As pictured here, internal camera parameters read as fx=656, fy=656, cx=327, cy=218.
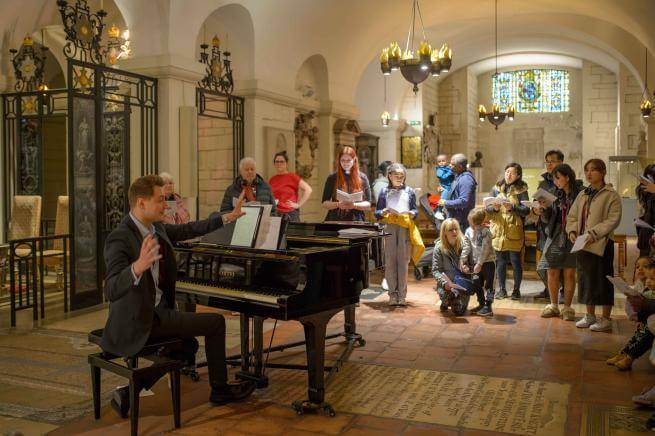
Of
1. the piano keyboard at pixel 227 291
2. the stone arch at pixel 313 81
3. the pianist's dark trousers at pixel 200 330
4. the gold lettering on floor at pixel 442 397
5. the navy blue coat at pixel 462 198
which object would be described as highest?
the stone arch at pixel 313 81

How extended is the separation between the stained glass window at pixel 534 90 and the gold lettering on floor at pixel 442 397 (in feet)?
59.1

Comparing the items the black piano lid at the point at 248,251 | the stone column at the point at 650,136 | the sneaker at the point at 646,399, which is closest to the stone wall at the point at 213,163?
the black piano lid at the point at 248,251

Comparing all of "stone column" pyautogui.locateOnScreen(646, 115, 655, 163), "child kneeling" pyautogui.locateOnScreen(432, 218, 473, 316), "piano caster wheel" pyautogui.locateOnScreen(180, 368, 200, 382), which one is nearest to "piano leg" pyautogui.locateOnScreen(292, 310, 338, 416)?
"piano caster wheel" pyautogui.locateOnScreen(180, 368, 200, 382)

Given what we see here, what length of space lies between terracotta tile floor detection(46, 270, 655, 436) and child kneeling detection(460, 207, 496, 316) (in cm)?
20

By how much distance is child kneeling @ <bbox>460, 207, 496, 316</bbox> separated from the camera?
6.07m

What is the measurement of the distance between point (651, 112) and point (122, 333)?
1314cm

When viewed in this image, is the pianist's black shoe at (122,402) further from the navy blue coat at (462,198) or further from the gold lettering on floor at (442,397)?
the navy blue coat at (462,198)

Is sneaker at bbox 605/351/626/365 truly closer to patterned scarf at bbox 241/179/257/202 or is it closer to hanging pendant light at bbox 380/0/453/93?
patterned scarf at bbox 241/179/257/202

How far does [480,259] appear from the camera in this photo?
19.8ft

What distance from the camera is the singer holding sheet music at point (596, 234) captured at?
17.0ft

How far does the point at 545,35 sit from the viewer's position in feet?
49.8

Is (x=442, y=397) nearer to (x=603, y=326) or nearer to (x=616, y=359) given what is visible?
(x=616, y=359)

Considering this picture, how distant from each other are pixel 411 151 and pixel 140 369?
1370 cm

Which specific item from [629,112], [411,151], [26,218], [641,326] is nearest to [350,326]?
[641,326]
